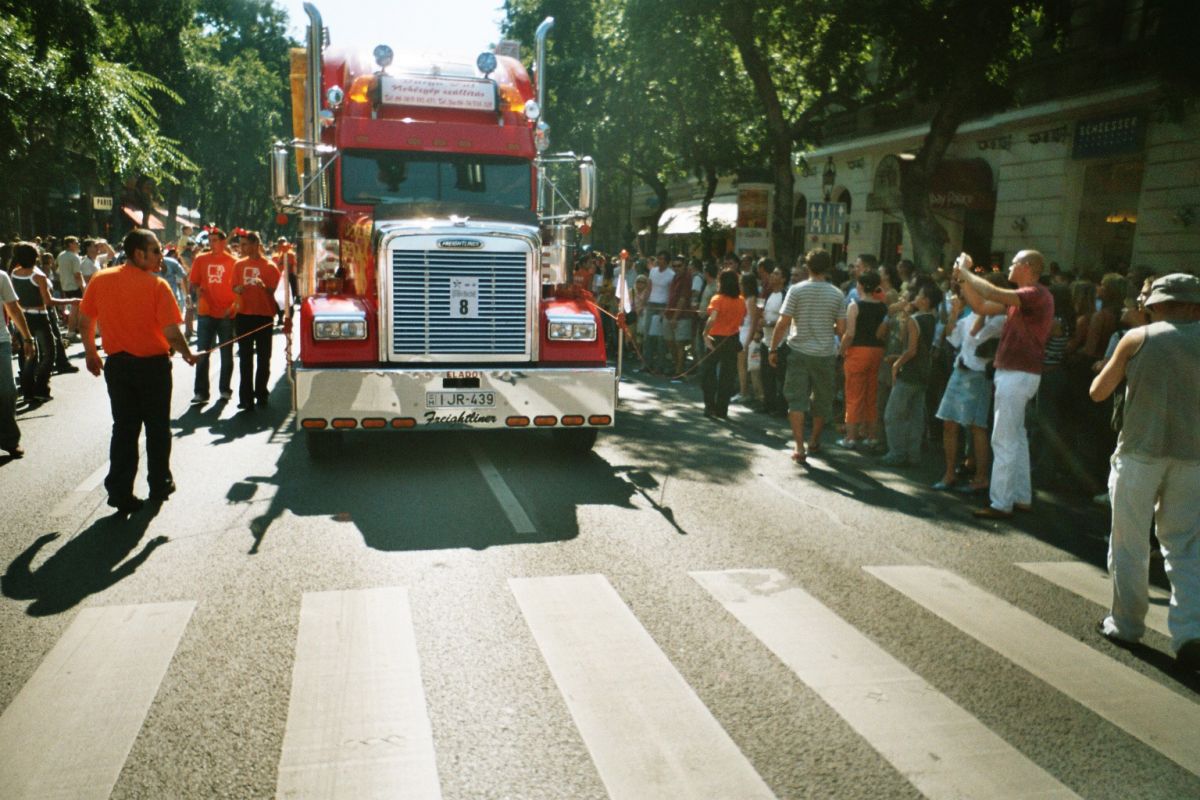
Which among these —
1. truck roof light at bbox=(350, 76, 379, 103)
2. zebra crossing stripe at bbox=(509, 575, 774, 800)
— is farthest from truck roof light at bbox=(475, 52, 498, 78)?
zebra crossing stripe at bbox=(509, 575, 774, 800)

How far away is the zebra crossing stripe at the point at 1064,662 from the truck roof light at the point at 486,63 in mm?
6954

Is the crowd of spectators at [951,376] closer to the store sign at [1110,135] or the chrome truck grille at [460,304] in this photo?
the chrome truck grille at [460,304]

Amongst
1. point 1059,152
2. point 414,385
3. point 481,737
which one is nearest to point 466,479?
point 414,385

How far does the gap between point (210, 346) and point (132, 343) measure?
5994 millimetres

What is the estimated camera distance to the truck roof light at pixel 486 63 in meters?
10.9

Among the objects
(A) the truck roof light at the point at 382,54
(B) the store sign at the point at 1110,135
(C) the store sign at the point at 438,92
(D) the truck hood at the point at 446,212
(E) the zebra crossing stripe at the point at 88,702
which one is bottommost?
(E) the zebra crossing stripe at the point at 88,702

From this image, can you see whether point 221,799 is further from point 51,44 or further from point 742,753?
point 51,44

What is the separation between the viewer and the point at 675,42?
2138cm

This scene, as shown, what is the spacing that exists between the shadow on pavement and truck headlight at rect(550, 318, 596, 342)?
3559 millimetres

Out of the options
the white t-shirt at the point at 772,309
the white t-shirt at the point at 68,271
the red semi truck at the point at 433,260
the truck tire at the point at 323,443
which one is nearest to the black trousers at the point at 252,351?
the red semi truck at the point at 433,260

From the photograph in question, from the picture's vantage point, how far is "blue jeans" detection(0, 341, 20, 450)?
9.00 meters

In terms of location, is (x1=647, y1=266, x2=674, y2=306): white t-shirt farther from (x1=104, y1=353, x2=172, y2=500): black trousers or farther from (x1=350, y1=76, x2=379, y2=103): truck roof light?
(x1=104, y1=353, x2=172, y2=500): black trousers

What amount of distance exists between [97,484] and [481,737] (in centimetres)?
545

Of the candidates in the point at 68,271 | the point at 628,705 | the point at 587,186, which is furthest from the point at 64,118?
the point at 628,705
